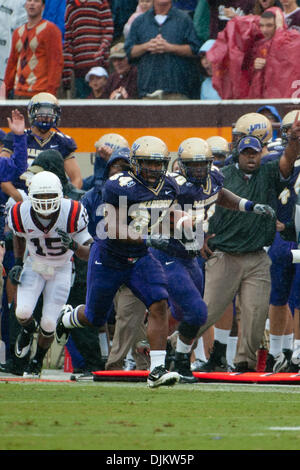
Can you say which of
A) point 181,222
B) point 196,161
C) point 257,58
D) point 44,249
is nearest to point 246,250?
point 196,161

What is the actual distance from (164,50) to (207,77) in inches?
20.9

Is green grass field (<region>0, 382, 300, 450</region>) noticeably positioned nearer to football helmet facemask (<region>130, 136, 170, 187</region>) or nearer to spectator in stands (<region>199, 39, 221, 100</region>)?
football helmet facemask (<region>130, 136, 170, 187</region>)

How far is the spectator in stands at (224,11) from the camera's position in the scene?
446 inches

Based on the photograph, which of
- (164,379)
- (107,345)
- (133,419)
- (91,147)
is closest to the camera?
(133,419)

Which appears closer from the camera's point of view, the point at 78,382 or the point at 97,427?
the point at 97,427

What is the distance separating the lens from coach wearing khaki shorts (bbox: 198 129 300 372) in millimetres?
8805

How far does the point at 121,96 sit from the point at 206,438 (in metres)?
7.08

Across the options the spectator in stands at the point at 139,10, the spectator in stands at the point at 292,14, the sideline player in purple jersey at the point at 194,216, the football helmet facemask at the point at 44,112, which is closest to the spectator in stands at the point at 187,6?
the spectator in stands at the point at 139,10

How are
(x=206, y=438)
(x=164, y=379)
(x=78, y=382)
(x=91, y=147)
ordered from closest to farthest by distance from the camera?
1. (x=206, y=438)
2. (x=164, y=379)
3. (x=78, y=382)
4. (x=91, y=147)

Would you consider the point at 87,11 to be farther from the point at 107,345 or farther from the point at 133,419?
the point at 133,419

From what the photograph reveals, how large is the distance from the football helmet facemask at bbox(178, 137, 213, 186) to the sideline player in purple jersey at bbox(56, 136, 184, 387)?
549mm

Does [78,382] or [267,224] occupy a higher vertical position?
[267,224]

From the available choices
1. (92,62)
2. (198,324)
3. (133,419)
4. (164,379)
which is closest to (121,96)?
(92,62)

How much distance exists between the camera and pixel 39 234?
8.46m
